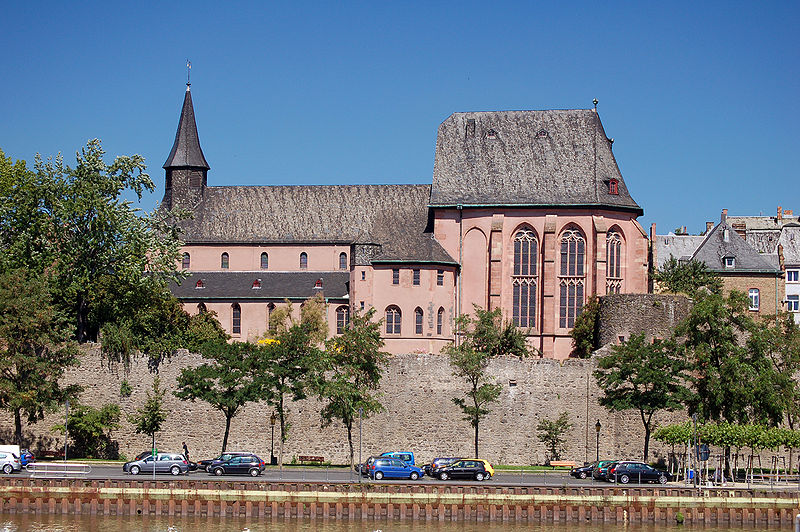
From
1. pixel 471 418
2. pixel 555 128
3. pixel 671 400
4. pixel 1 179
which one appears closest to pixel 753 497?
pixel 671 400

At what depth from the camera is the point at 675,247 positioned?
11756 cm

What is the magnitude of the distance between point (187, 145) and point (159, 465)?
49690mm

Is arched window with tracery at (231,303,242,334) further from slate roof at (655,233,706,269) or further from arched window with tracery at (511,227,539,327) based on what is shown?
slate roof at (655,233,706,269)

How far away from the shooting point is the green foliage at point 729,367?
6900 centimetres

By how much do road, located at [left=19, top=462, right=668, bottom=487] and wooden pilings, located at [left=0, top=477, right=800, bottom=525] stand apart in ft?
5.11

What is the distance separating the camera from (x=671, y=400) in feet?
233

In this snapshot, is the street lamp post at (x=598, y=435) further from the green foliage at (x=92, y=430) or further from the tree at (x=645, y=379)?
the green foliage at (x=92, y=430)

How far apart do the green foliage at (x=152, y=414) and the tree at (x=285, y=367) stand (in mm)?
6206

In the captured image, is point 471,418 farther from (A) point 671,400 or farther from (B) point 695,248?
(B) point 695,248

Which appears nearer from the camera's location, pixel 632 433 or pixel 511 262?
pixel 632 433

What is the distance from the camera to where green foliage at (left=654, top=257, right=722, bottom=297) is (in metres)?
95.2

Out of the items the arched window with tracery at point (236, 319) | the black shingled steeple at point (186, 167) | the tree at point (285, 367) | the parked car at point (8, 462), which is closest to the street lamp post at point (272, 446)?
the tree at point (285, 367)

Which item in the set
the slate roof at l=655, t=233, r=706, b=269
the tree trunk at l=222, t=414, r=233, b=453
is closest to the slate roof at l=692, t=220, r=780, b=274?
the slate roof at l=655, t=233, r=706, b=269

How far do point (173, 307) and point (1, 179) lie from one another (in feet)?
44.6
